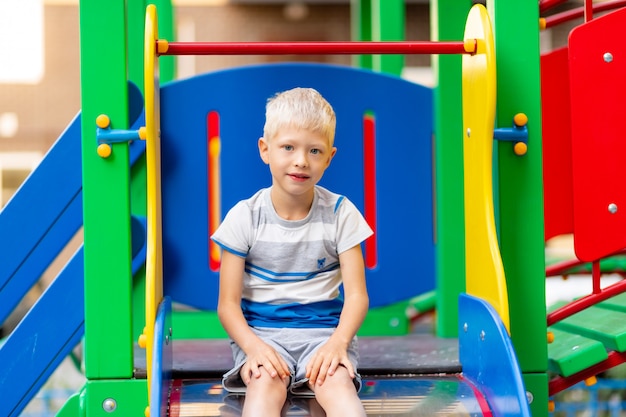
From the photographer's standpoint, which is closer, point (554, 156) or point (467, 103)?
point (467, 103)

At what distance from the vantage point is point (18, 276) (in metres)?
2.54

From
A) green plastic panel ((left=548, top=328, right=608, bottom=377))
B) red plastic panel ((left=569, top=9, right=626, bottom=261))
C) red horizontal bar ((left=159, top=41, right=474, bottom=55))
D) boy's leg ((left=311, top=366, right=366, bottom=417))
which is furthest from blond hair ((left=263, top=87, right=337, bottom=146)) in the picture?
green plastic panel ((left=548, top=328, right=608, bottom=377))

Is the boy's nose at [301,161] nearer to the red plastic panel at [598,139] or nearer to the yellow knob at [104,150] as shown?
the yellow knob at [104,150]

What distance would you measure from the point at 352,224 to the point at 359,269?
105 mm

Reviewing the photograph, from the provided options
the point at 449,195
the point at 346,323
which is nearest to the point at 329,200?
the point at 346,323

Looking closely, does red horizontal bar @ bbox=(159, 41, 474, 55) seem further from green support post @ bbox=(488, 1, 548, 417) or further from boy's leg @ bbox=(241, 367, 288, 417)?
boy's leg @ bbox=(241, 367, 288, 417)

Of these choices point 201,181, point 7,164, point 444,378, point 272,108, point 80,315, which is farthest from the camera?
point 7,164

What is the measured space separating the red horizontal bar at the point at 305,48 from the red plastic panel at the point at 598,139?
0.32 m

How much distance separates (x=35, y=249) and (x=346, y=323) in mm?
1098

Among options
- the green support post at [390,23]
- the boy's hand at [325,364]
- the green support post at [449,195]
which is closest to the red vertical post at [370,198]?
the green support post at [449,195]

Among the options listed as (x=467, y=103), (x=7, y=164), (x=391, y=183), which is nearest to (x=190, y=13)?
(x=7, y=164)

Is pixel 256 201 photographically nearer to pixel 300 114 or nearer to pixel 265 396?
pixel 300 114

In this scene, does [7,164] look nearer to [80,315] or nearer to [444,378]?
[80,315]

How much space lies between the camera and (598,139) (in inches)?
82.4
